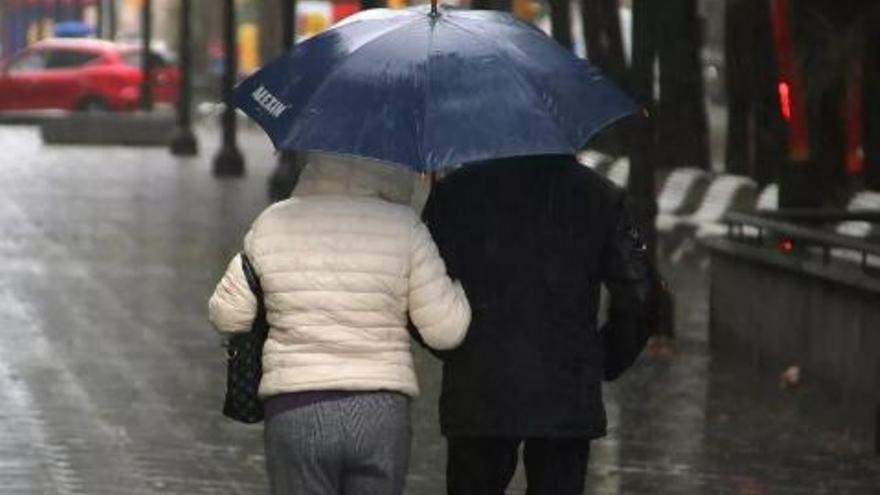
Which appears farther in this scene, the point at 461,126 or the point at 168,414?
the point at 168,414

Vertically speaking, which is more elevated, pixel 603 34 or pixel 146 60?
pixel 603 34

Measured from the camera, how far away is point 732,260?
15930mm

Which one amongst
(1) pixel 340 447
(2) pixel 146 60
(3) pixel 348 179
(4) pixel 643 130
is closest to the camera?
(1) pixel 340 447

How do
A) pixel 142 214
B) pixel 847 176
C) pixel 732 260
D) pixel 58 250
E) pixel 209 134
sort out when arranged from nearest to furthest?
pixel 732 260 < pixel 847 176 < pixel 58 250 < pixel 142 214 < pixel 209 134

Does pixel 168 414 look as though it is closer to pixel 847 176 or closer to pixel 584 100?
pixel 584 100

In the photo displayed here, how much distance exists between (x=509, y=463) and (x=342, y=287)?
73 centimetres

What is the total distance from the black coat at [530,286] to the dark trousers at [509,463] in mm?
107

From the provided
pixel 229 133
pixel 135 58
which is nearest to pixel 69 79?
pixel 135 58

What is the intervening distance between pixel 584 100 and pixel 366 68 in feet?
1.73

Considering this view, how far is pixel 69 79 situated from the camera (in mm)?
54656

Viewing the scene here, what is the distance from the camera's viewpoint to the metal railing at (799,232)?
1355cm

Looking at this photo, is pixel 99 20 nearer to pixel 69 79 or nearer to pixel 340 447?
pixel 69 79

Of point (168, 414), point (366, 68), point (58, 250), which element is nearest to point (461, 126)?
point (366, 68)

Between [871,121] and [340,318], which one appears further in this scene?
[871,121]
